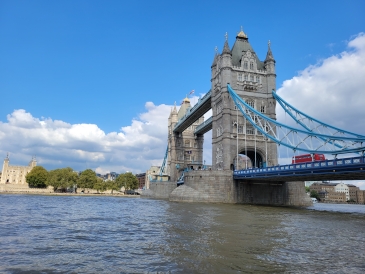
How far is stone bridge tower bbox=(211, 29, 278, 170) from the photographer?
152 ft

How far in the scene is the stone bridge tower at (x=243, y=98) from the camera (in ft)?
152

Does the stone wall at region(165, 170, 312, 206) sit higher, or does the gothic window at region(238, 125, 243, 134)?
the gothic window at region(238, 125, 243, 134)

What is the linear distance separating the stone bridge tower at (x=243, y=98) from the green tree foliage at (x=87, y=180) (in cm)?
5149

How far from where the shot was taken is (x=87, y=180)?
89.1m

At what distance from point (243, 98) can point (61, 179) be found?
5840cm

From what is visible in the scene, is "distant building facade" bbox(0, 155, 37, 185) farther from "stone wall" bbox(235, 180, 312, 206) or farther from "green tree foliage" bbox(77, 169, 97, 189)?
"stone wall" bbox(235, 180, 312, 206)

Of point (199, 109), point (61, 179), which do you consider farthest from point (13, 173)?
point (199, 109)

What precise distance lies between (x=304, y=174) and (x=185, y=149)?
48.6 m

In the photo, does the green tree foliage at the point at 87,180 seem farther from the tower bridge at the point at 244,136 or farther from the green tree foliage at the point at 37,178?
the tower bridge at the point at 244,136

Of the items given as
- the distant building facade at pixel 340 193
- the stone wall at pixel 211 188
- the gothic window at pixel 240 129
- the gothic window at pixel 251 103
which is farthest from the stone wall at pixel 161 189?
the distant building facade at pixel 340 193

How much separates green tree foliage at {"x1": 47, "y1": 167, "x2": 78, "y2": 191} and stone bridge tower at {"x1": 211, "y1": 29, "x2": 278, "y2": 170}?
51.0m

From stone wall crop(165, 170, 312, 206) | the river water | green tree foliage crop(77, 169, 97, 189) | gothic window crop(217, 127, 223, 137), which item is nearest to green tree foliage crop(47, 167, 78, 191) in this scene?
green tree foliage crop(77, 169, 97, 189)

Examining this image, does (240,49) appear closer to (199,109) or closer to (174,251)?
(199,109)

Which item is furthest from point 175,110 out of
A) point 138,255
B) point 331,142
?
point 138,255
